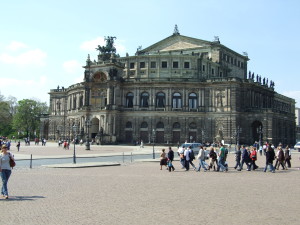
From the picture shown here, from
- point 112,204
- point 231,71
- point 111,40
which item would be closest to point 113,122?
point 111,40

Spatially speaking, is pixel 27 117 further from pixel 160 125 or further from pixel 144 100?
pixel 160 125

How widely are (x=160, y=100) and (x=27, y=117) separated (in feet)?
167

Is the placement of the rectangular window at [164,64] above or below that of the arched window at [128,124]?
above

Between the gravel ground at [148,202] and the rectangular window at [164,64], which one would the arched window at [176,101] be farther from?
the gravel ground at [148,202]

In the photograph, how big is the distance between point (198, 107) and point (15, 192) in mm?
66564

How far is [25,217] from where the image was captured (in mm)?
11250

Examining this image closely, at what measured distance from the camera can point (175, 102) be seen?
81.4 meters

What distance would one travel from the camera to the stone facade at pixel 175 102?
77.9m

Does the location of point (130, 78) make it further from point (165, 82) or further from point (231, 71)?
point (231, 71)

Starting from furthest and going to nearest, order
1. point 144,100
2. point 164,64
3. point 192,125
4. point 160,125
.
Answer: point 164,64 → point 144,100 → point 160,125 → point 192,125

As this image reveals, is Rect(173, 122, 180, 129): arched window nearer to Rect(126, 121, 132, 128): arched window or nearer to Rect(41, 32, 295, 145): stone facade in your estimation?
Rect(41, 32, 295, 145): stone facade

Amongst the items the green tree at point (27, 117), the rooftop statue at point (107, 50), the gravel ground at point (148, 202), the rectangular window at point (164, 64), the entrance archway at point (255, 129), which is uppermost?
the rooftop statue at point (107, 50)

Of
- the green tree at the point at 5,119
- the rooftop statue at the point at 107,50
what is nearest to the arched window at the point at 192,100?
the rooftop statue at the point at 107,50

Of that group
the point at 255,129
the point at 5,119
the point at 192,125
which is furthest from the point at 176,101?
the point at 5,119
